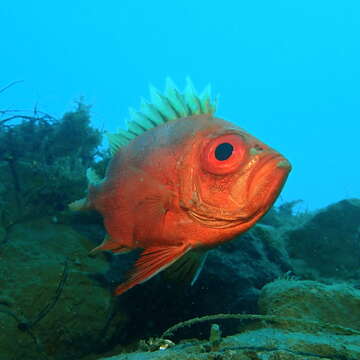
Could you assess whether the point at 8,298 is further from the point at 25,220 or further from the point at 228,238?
the point at 228,238

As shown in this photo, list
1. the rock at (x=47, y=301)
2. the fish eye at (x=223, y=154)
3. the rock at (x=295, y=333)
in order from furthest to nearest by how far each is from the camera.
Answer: the rock at (x=47, y=301) < the fish eye at (x=223, y=154) < the rock at (x=295, y=333)

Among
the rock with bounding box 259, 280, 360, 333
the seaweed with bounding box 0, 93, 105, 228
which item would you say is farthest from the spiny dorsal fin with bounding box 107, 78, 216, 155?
the seaweed with bounding box 0, 93, 105, 228

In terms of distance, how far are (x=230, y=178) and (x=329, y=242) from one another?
18.5 feet

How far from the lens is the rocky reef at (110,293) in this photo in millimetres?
2949

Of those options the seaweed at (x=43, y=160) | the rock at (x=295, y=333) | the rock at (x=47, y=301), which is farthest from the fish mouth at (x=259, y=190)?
the seaweed at (x=43, y=160)

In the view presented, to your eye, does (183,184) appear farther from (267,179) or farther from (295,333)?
(295,333)

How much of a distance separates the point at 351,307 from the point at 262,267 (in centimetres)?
176

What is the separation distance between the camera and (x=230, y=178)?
7.34 feet

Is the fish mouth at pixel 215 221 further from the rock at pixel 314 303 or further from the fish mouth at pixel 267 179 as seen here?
the rock at pixel 314 303

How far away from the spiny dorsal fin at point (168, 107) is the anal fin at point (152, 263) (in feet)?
3.67

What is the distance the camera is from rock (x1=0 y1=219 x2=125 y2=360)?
3.78 metres

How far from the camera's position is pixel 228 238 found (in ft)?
7.97

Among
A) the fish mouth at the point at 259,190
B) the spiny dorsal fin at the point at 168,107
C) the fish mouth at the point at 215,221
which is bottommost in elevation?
the fish mouth at the point at 215,221

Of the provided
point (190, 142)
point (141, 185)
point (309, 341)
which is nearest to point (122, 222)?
point (141, 185)
